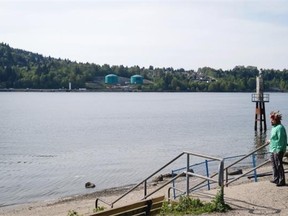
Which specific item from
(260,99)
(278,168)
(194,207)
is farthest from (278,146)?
(260,99)

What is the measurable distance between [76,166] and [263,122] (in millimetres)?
33304

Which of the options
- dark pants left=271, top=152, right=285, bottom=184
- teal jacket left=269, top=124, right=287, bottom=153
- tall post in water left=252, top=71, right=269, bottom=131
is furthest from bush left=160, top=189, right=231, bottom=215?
tall post in water left=252, top=71, right=269, bottom=131

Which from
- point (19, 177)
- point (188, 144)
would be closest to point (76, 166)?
point (19, 177)

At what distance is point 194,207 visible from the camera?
11.1 meters

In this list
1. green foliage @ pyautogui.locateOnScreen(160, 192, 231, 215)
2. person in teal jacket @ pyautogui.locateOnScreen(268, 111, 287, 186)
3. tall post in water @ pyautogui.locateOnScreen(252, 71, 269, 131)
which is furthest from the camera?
tall post in water @ pyautogui.locateOnScreen(252, 71, 269, 131)

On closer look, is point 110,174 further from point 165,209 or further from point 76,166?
point 165,209

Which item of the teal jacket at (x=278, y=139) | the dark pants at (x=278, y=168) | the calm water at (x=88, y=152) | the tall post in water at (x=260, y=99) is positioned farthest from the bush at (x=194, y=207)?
the tall post in water at (x=260, y=99)

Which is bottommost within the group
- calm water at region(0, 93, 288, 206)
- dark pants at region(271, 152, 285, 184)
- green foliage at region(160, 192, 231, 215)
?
calm water at region(0, 93, 288, 206)

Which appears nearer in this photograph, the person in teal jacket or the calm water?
the person in teal jacket

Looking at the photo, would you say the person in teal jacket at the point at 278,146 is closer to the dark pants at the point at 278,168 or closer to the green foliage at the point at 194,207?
the dark pants at the point at 278,168

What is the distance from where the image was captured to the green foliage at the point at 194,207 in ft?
35.8

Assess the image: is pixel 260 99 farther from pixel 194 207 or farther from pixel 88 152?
pixel 194 207

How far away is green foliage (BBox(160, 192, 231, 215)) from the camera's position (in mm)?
10914

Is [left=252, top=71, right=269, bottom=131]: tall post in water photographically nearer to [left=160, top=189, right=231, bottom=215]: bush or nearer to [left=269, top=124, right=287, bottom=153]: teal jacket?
[left=269, top=124, right=287, bottom=153]: teal jacket
